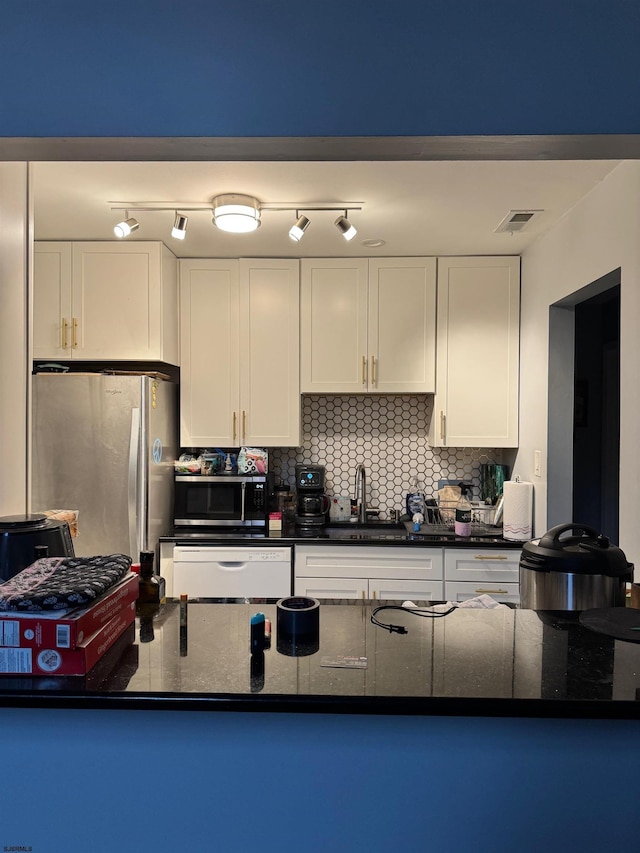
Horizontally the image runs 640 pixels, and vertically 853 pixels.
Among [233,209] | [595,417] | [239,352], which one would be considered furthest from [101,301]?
[595,417]

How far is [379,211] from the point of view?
2814mm

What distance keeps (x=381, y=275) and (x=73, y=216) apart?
68.2 inches

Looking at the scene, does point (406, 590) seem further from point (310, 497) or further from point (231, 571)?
point (231, 571)

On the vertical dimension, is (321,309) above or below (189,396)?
above

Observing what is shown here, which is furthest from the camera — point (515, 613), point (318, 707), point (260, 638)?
point (515, 613)

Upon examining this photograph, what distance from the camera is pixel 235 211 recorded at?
2637mm

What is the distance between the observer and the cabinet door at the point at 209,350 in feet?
11.8

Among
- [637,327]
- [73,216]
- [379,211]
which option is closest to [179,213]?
[73,216]

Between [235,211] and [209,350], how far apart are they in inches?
44.0

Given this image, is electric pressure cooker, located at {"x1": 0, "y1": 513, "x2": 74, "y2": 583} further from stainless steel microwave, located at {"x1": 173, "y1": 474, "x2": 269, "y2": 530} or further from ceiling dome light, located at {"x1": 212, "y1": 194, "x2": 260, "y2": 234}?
stainless steel microwave, located at {"x1": 173, "y1": 474, "x2": 269, "y2": 530}

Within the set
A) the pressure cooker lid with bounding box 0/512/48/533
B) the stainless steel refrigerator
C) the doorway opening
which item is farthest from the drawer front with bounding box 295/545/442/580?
the pressure cooker lid with bounding box 0/512/48/533

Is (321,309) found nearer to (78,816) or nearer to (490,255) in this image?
(490,255)

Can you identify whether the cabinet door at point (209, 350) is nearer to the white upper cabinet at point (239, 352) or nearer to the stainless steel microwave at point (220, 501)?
the white upper cabinet at point (239, 352)

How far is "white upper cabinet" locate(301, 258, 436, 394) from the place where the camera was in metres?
3.54
